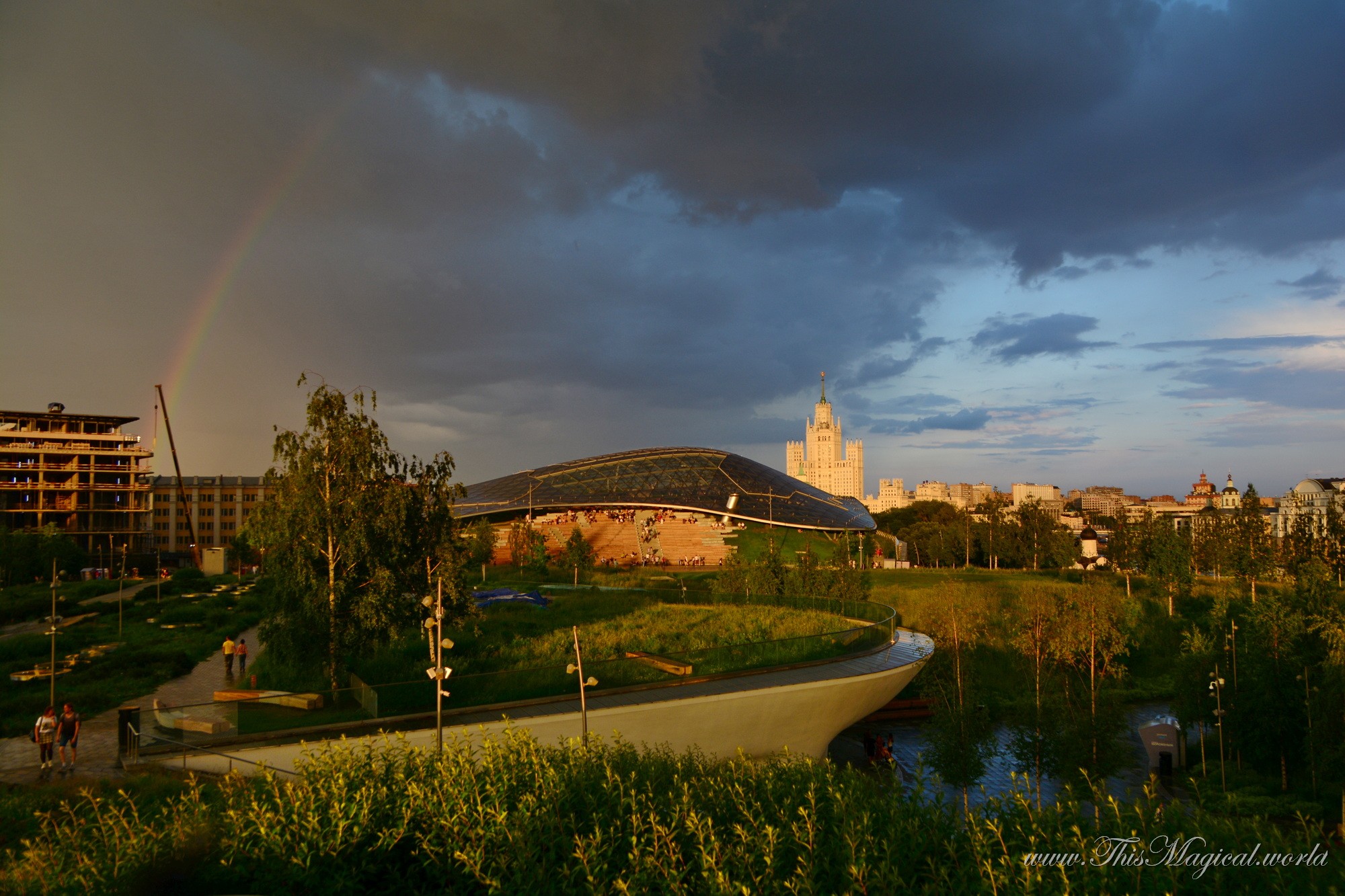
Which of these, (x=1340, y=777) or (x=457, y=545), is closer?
(x=1340, y=777)

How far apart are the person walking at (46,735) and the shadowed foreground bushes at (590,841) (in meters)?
5.65

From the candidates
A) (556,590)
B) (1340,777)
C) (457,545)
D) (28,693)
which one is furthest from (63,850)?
(556,590)

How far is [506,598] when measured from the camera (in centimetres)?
3325

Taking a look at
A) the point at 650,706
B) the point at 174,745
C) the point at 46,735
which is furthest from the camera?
the point at 650,706

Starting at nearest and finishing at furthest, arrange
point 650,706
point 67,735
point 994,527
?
point 67,735, point 650,706, point 994,527

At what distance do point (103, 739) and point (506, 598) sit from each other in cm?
1956

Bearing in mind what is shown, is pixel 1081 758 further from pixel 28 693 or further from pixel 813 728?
pixel 28 693

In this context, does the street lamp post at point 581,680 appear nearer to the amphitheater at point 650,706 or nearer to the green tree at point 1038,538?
the amphitheater at point 650,706

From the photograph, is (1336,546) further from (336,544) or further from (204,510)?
(204,510)

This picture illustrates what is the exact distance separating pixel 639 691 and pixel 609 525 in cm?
5523

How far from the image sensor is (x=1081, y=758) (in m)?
16.0

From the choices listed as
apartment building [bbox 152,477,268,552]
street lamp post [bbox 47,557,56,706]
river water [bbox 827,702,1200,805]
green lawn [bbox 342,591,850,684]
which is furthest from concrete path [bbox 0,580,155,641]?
apartment building [bbox 152,477,268,552]

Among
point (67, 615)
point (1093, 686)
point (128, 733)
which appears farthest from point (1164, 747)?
point (67, 615)

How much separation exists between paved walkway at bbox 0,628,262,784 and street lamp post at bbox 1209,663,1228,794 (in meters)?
24.1
